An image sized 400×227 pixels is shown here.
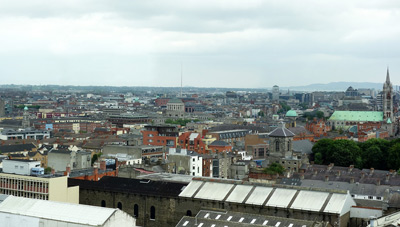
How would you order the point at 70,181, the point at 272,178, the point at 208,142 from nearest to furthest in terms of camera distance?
the point at 70,181 → the point at 272,178 → the point at 208,142

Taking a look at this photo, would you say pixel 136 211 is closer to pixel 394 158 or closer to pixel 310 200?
pixel 310 200

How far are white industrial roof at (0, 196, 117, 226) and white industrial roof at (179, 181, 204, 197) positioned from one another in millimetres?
11363

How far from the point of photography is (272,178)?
85.9m

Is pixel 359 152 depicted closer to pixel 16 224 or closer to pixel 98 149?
pixel 98 149

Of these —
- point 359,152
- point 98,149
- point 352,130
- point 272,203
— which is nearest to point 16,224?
point 272,203

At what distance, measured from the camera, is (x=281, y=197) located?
200 ft

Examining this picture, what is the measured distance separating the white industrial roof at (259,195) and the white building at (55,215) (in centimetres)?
1239

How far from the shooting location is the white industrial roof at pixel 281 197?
59.9 meters

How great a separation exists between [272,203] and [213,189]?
24.6ft

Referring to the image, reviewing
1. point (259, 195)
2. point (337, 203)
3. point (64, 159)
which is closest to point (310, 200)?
point (337, 203)

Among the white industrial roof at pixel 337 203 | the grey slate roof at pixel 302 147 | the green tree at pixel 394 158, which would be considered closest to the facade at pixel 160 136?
the grey slate roof at pixel 302 147

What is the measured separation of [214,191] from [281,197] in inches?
300

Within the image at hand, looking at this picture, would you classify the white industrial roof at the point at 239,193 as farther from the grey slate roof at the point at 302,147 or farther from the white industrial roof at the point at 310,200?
the grey slate roof at the point at 302,147

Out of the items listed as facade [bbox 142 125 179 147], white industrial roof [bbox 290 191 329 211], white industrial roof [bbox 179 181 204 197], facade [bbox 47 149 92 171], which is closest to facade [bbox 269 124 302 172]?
facade [bbox 142 125 179 147]
